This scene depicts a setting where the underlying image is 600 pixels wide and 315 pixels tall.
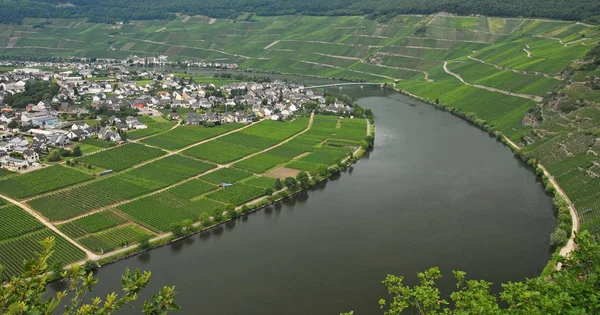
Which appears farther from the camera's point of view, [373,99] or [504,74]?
[373,99]

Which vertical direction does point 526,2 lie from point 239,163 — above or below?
above

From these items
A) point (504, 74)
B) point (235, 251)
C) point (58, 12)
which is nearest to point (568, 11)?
point (504, 74)

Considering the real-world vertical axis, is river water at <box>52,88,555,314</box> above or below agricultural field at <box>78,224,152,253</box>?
above

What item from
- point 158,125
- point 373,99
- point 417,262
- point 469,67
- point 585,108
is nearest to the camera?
point 417,262

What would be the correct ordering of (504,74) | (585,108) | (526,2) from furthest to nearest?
(526,2), (504,74), (585,108)

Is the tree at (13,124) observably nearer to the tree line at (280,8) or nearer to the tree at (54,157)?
the tree at (54,157)

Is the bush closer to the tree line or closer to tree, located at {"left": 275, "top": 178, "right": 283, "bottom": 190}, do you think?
tree, located at {"left": 275, "top": 178, "right": 283, "bottom": 190}

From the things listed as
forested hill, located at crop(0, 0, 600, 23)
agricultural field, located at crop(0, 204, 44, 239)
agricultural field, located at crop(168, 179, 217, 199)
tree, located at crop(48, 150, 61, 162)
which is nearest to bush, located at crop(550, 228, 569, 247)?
agricultural field, located at crop(168, 179, 217, 199)

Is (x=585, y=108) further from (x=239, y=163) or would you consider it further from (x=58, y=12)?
(x=58, y=12)

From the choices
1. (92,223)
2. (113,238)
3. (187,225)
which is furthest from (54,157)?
(187,225)

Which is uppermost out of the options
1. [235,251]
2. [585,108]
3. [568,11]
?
[568,11]
